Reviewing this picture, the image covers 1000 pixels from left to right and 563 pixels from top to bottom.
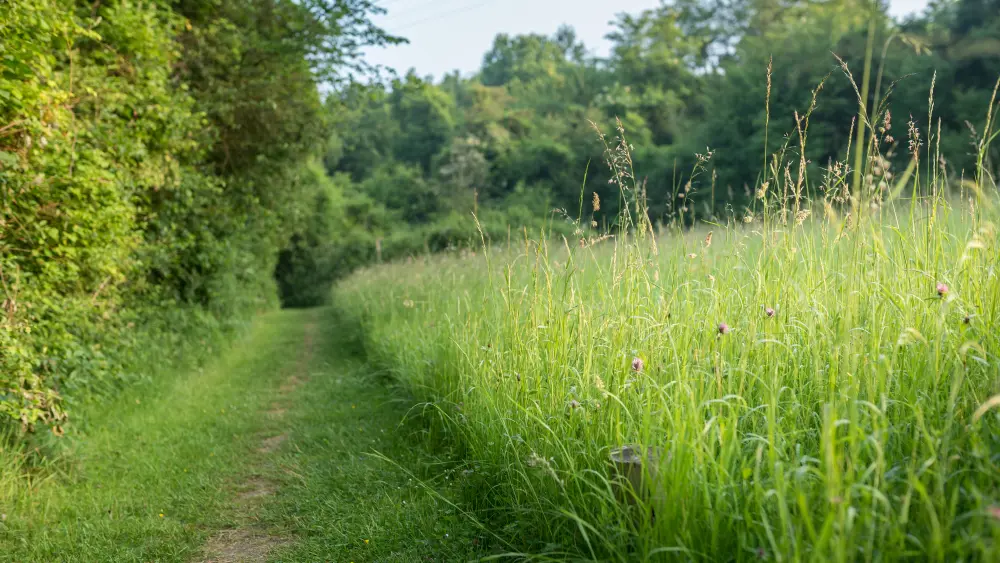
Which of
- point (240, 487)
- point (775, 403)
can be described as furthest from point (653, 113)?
point (775, 403)

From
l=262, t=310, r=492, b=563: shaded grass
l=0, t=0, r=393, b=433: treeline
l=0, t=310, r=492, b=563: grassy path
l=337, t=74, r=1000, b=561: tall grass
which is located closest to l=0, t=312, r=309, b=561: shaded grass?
l=0, t=310, r=492, b=563: grassy path

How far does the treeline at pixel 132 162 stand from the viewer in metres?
4.29

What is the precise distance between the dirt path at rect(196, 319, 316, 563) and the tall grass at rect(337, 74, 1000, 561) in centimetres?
130

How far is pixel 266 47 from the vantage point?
1055 centimetres

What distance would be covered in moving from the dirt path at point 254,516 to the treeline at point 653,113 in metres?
8.51

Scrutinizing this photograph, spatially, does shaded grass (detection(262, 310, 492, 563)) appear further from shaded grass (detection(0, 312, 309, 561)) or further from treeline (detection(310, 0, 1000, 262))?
treeline (detection(310, 0, 1000, 262))

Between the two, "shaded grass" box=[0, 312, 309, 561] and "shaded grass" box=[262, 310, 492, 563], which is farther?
"shaded grass" box=[0, 312, 309, 561]

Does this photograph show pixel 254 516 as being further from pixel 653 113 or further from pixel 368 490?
pixel 653 113

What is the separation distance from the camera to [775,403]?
2.13 m

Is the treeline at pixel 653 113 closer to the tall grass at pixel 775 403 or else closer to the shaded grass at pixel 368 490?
the shaded grass at pixel 368 490

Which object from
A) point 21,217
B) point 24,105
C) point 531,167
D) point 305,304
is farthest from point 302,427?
point 531,167

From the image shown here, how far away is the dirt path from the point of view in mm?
3437

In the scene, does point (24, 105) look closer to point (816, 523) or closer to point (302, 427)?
point (302, 427)

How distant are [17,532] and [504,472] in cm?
298
